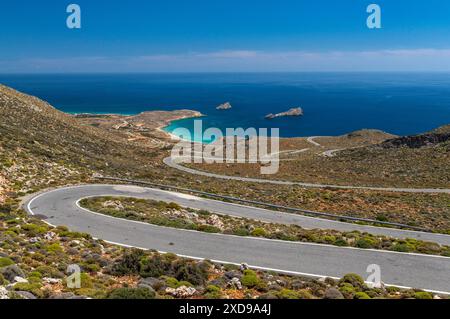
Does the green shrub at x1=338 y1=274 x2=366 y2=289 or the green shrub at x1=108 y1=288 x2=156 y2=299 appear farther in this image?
the green shrub at x1=338 y1=274 x2=366 y2=289

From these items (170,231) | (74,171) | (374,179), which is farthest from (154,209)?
(374,179)

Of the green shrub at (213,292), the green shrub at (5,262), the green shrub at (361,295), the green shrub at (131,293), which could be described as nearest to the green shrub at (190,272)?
the green shrub at (213,292)

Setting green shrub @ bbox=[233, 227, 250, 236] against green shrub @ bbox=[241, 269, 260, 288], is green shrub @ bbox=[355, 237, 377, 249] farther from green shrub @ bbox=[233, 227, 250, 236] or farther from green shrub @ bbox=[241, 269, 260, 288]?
green shrub @ bbox=[241, 269, 260, 288]

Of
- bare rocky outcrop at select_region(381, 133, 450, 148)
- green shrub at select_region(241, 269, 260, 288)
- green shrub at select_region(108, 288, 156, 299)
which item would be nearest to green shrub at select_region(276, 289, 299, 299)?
green shrub at select_region(241, 269, 260, 288)

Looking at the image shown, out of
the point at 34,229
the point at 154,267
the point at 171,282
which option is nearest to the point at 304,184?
the point at 34,229

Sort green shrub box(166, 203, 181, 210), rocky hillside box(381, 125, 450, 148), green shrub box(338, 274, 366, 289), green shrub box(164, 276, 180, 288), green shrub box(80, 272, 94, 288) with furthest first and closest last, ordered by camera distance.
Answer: rocky hillside box(381, 125, 450, 148) < green shrub box(166, 203, 181, 210) < green shrub box(338, 274, 366, 289) < green shrub box(164, 276, 180, 288) < green shrub box(80, 272, 94, 288)

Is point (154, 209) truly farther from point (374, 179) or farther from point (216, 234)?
point (374, 179)

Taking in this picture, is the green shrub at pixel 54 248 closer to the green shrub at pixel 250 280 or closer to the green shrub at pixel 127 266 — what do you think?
the green shrub at pixel 127 266
